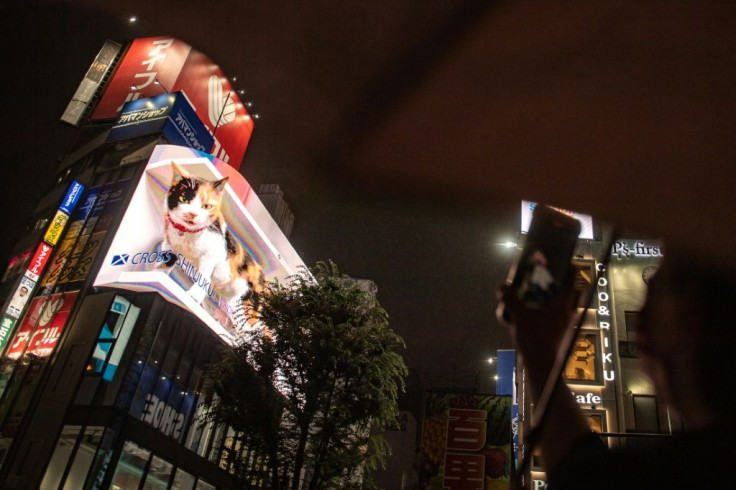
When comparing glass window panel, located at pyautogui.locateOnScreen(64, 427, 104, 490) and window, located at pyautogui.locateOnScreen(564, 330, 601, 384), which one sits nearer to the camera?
window, located at pyautogui.locateOnScreen(564, 330, 601, 384)

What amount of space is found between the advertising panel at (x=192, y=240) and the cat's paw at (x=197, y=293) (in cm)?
4

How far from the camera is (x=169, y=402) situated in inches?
677

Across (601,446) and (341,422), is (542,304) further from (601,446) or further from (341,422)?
(341,422)

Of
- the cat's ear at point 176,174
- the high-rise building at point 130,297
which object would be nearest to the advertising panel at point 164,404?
the high-rise building at point 130,297

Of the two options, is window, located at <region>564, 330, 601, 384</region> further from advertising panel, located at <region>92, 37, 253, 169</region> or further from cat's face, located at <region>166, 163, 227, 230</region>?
advertising panel, located at <region>92, 37, 253, 169</region>

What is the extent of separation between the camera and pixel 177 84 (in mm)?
22531

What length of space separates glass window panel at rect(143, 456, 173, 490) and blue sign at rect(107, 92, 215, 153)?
443 inches

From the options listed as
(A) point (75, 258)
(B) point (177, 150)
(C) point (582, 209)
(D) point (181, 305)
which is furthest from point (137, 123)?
(C) point (582, 209)

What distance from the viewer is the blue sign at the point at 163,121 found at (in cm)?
1952

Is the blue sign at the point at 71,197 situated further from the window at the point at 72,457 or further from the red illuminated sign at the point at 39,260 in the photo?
the window at the point at 72,457

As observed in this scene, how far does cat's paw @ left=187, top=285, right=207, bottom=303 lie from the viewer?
18075mm

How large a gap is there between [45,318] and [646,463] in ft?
63.7

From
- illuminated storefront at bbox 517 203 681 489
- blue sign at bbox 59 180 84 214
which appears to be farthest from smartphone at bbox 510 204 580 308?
blue sign at bbox 59 180 84 214

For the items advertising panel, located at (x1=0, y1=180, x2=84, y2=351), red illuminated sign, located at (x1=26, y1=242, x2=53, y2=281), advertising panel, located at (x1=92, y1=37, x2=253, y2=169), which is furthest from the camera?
advertising panel, located at (x1=92, y1=37, x2=253, y2=169)
